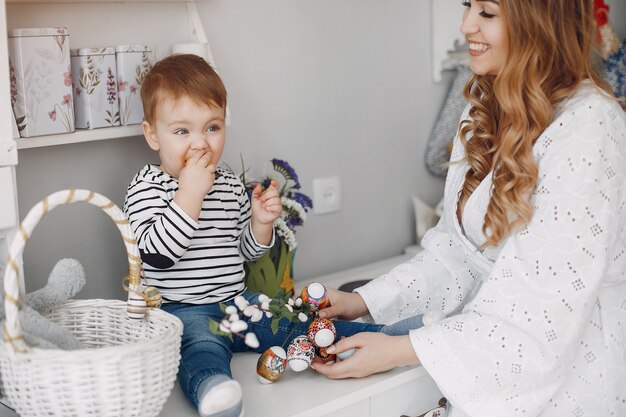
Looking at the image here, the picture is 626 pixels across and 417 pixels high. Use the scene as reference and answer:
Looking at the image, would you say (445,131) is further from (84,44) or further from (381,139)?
(84,44)

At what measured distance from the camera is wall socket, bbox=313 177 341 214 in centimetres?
206

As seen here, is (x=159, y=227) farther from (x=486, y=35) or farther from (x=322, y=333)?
(x=486, y=35)

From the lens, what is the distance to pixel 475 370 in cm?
131

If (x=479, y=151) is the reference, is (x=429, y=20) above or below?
above

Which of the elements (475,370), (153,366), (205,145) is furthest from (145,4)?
(475,370)

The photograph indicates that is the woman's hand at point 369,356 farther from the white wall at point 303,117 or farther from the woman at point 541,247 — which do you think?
the white wall at point 303,117

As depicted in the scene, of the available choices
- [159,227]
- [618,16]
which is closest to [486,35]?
[159,227]

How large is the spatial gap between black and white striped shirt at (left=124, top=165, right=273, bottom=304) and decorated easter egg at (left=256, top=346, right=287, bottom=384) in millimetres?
204

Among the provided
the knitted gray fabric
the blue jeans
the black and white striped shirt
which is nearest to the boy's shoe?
the blue jeans

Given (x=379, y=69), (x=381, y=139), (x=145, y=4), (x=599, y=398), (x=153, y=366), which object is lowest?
(x=599, y=398)

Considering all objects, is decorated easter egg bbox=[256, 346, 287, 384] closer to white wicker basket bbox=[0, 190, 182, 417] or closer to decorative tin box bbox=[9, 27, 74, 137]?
white wicker basket bbox=[0, 190, 182, 417]

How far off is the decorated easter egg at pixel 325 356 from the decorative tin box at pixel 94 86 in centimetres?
59

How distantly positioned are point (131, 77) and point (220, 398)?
0.69 m

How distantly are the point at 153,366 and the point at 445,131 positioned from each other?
Answer: 137 cm
